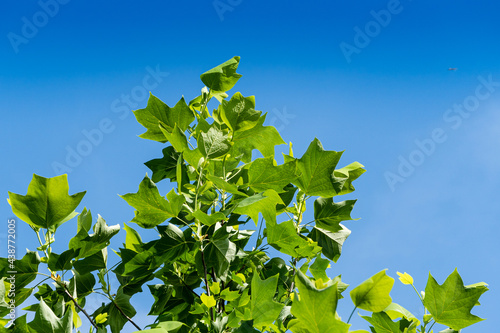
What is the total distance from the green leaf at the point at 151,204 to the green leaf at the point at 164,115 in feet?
1.41

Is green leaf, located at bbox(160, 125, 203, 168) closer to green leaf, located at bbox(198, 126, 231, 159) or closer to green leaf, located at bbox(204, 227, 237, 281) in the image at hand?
green leaf, located at bbox(198, 126, 231, 159)

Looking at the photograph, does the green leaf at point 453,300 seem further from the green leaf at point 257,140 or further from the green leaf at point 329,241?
the green leaf at point 257,140

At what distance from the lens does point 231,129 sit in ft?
5.11

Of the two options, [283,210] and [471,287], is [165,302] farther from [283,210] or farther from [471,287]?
[471,287]

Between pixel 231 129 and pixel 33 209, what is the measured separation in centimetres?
77

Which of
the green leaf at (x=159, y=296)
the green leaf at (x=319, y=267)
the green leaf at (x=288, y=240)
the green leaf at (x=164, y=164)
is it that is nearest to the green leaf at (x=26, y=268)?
the green leaf at (x=159, y=296)

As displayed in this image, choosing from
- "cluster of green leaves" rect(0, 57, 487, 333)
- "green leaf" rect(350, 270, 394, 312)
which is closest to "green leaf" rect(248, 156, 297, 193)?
"cluster of green leaves" rect(0, 57, 487, 333)

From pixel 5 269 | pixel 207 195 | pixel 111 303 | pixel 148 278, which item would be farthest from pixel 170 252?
pixel 5 269

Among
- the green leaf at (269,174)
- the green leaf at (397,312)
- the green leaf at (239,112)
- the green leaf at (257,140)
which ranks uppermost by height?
the green leaf at (239,112)

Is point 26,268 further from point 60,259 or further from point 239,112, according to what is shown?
point 239,112

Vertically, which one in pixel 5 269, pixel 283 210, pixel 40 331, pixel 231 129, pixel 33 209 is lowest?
pixel 40 331

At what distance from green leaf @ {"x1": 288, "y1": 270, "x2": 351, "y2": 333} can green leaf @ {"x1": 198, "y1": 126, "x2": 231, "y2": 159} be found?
70 cm

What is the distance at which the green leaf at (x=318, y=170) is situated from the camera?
1.55 metres

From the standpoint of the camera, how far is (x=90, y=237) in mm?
1494
